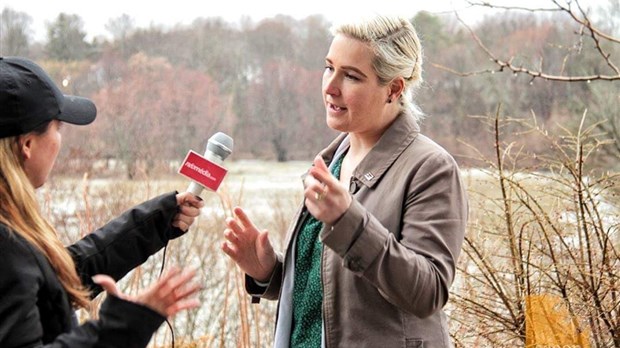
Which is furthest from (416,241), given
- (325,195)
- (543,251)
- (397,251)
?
(543,251)

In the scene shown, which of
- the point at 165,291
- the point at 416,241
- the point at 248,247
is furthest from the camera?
the point at 248,247

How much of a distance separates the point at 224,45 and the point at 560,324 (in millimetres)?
4799

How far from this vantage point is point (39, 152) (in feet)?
3.92

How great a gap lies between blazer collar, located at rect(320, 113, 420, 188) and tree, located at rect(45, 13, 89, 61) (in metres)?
4.62

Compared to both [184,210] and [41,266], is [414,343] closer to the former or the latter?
[184,210]

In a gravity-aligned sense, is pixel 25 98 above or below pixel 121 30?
below

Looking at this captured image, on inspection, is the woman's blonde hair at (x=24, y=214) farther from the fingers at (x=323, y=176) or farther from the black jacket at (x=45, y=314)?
the fingers at (x=323, y=176)

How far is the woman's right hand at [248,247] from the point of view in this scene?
1575 millimetres

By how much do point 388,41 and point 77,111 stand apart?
0.55m

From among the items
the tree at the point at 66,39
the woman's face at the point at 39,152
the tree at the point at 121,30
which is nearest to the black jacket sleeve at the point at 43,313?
the woman's face at the point at 39,152

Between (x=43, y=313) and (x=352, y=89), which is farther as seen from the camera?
(x=352, y=89)

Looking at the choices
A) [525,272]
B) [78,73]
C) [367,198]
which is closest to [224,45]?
[78,73]

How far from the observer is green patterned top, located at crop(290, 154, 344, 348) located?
1477 millimetres

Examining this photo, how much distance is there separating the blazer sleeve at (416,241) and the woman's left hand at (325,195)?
0.05 ft
